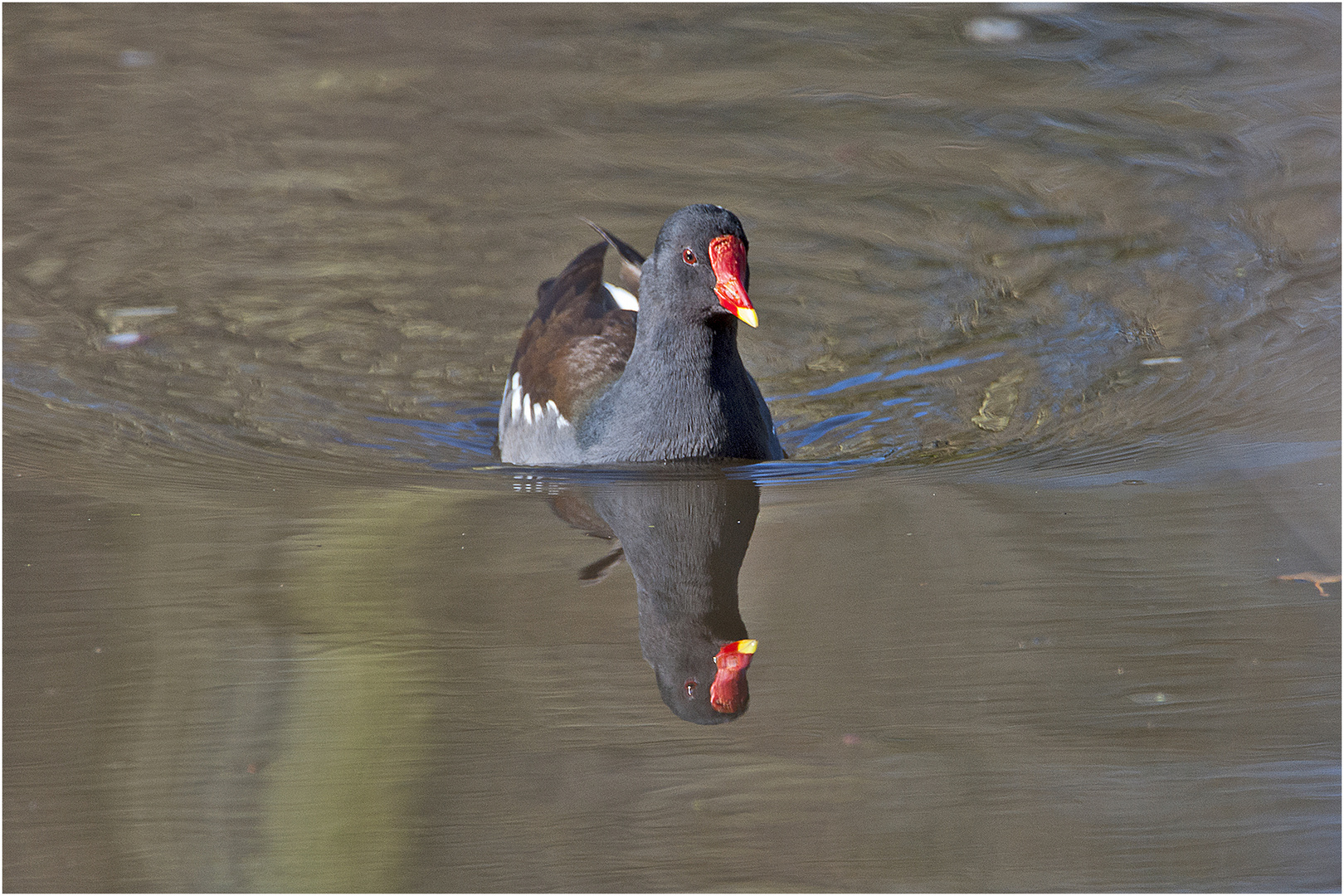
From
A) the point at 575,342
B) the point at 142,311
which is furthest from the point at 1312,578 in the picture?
the point at 142,311

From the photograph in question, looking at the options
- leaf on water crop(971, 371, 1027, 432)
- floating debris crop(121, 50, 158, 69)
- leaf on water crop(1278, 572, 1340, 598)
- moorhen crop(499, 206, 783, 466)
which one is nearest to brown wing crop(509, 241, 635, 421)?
moorhen crop(499, 206, 783, 466)

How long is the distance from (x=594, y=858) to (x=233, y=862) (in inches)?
28.4

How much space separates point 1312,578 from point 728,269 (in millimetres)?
1931

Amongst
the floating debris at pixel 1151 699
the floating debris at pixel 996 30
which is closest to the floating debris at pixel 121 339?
the floating debris at pixel 1151 699

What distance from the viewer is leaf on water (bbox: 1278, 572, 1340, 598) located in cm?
429

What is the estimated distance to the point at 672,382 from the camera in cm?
515

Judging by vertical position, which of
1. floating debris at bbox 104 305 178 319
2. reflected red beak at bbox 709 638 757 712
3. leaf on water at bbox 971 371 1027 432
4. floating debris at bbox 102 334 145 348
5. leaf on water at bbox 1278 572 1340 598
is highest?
leaf on water at bbox 1278 572 1340 598

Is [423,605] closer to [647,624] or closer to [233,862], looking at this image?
[647,624]

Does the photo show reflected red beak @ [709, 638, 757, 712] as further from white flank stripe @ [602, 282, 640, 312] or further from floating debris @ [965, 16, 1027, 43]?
floating debris @ [965, 16, 1027, 43]

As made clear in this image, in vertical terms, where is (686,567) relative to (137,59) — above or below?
below

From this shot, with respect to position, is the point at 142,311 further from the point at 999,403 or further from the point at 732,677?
the point at 732,677

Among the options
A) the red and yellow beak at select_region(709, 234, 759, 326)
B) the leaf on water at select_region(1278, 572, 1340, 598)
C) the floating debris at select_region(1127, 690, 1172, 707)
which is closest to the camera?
the floating debris at select_region(1127, 690, 1172, 707)

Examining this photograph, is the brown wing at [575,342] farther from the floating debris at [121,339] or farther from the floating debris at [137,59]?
the floating debris at [137,59]

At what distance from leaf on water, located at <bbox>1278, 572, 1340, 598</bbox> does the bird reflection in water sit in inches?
58.3
